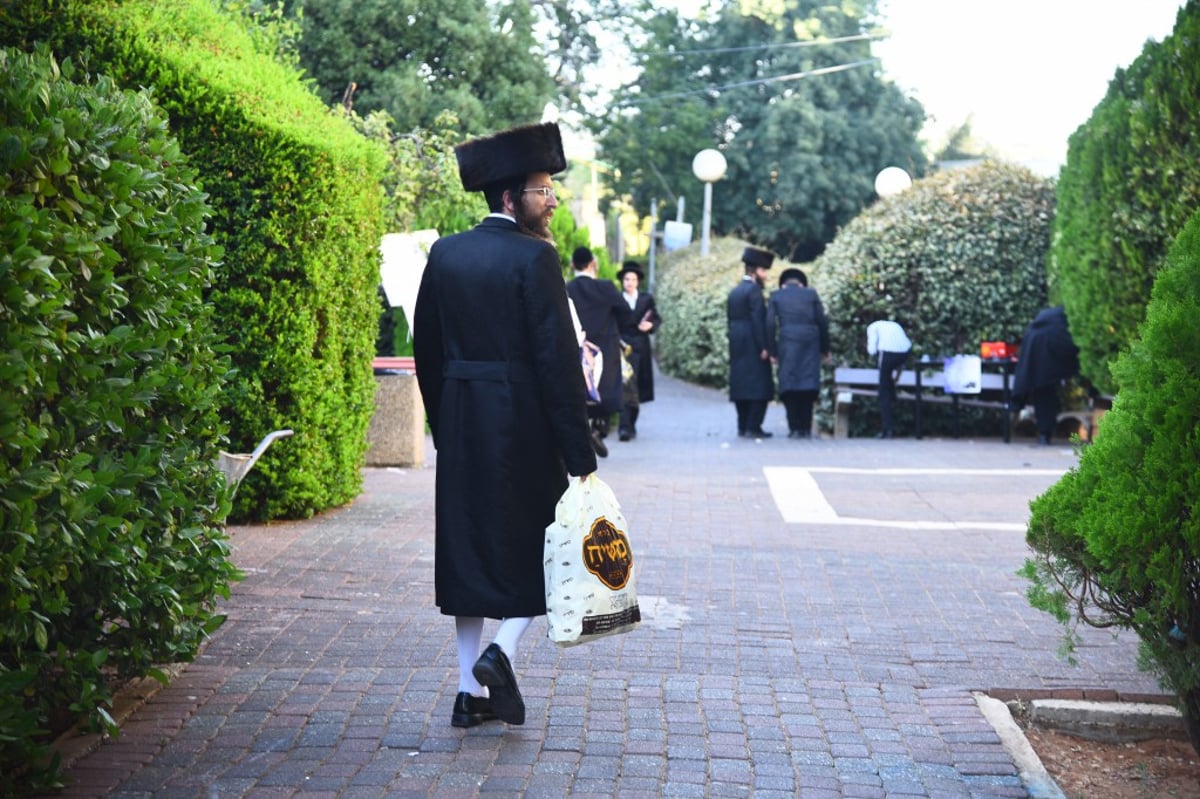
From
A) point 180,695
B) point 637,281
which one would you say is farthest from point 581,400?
point 637,281

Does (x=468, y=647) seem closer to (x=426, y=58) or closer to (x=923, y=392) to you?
(x=923, y=392)

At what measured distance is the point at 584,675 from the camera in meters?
5.98

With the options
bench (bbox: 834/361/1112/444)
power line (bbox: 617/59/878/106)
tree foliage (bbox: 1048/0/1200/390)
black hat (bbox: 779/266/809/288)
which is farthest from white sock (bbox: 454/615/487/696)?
power line (bbox: 617/59/878/106)

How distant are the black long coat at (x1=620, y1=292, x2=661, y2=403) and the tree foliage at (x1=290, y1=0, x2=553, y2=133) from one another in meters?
11.0

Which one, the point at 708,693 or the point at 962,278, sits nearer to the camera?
the point at 708,693

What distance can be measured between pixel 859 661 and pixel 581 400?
6.25ft

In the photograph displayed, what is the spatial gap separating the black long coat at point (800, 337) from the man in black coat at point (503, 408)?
41.6 feet

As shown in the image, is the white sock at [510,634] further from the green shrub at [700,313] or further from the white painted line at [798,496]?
the green shrub at [700,313]

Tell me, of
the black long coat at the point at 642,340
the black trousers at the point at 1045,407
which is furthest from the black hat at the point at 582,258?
the black trousers at the point at 1045,407

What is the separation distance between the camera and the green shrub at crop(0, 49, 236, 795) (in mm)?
3887

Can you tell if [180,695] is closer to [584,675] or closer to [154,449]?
[154,449]

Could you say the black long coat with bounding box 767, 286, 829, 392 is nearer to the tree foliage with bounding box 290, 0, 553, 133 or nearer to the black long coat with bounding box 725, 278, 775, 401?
the black long coat with bounding box 725, 278, 775, 401

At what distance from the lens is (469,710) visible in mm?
5227

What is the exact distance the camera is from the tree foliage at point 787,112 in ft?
138
